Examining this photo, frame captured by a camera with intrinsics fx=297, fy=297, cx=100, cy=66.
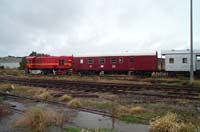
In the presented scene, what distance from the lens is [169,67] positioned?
36.5 m

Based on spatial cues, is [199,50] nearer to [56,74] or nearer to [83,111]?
[56,74]

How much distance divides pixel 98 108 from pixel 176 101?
440 centimetres

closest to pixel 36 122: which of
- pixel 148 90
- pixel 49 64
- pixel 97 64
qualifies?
pixel 148 90

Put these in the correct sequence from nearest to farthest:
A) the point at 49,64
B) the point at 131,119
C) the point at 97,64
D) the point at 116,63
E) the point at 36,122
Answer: the point at 36,122, the point at 131,119, the point at 116,63, the point at 97,64, the point at 49,64

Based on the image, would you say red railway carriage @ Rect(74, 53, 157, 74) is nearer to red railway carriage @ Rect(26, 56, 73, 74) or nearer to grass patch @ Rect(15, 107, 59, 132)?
red railway carriage @ Rect(26, 56, 73, 74)

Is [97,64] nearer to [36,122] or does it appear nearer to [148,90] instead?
[148,90]

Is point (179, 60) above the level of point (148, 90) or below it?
above

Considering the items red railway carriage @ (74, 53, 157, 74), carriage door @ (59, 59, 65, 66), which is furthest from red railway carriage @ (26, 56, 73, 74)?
red railway carriage @ (74, 53, 157, 74)

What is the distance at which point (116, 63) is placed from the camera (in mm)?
39781

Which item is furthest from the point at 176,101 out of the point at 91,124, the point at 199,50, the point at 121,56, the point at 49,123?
the point at 121,56

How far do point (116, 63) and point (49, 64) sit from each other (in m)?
13.0

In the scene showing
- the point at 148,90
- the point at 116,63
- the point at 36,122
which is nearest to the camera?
the point at 36,122

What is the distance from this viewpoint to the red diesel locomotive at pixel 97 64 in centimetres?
3750

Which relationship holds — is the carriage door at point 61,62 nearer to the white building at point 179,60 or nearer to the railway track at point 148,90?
the white building at point 179,60
